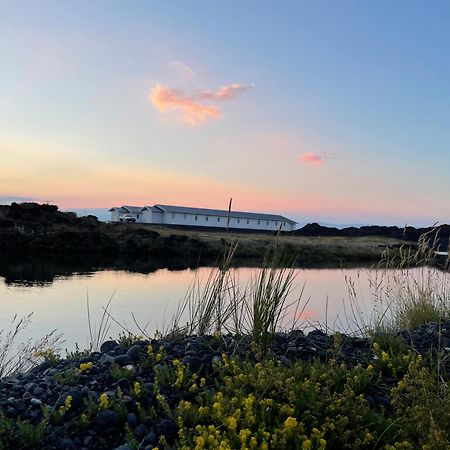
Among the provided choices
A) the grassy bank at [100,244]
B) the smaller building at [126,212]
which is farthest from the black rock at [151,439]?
the smaller building at [126,212]

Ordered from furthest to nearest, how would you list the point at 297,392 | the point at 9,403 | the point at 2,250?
1. the point at 2,250
2. the point at 9,403
3. the point at 297,392

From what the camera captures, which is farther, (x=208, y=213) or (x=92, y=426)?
(x=208, y=213)

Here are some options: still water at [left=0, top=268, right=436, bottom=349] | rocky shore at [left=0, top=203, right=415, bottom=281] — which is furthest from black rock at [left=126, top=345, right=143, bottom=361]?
rocky shore at [left=0, top=203, right=415, bottom=281]

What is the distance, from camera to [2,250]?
33.0 m

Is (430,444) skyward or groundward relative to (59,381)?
skyward

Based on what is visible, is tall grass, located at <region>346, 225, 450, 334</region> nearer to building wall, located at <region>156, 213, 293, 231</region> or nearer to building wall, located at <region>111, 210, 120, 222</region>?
building wall, located at <region>156, 213, 293, 231</region>

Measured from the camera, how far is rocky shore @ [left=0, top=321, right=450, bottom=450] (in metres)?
3.22

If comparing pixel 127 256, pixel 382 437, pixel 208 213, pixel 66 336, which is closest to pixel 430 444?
pixel 382 437

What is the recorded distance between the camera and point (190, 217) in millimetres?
74562

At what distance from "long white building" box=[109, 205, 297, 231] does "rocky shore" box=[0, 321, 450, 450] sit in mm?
63444

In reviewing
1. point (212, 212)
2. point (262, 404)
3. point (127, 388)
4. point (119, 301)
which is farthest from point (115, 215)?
point (262, 404)

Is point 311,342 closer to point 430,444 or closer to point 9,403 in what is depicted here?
point 430,444

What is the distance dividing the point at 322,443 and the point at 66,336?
30.1 feet

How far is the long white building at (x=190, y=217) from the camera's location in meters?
72.3
